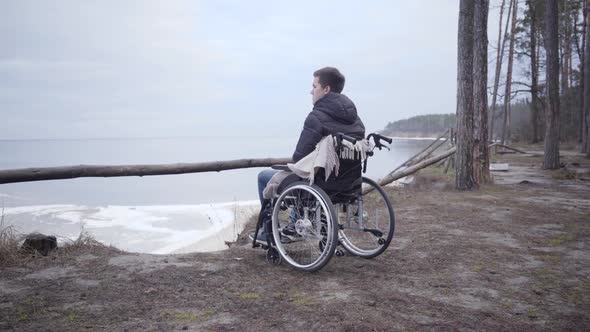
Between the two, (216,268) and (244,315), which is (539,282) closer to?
(244,315)

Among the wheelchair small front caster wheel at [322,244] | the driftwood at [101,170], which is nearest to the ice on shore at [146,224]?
the driftwood at [101,170]

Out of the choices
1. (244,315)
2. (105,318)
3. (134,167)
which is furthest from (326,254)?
(134,167)

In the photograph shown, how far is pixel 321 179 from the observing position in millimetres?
3314

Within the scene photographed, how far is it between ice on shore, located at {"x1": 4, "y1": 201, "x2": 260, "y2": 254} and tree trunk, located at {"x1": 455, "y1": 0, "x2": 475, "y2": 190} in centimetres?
420

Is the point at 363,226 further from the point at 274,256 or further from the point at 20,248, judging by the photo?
the point at 20,248

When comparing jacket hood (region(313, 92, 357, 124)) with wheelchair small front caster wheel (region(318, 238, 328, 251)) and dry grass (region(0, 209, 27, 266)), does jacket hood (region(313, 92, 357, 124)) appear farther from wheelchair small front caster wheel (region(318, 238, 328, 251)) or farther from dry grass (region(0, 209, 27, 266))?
dry grass (region(0, 209, 27, 266))

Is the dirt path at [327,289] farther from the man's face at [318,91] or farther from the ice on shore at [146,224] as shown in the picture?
the ice on shore at [146,224]

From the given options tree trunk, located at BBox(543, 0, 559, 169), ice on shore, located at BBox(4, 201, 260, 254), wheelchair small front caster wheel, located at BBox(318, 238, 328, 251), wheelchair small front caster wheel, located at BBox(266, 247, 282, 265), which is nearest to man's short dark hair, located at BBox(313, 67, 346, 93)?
wheelchair small front caster wheel, located at BBox(318, 238, 328, 251)

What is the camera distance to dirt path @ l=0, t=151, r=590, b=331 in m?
2.38

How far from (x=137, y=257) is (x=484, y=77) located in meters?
7.26

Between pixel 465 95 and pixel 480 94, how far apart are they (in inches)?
14.9

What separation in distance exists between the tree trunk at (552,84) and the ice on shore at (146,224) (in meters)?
8.37

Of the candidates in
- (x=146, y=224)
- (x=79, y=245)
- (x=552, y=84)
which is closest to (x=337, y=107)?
(x=79, y=245)

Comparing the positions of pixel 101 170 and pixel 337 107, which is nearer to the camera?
pixel 337 107
